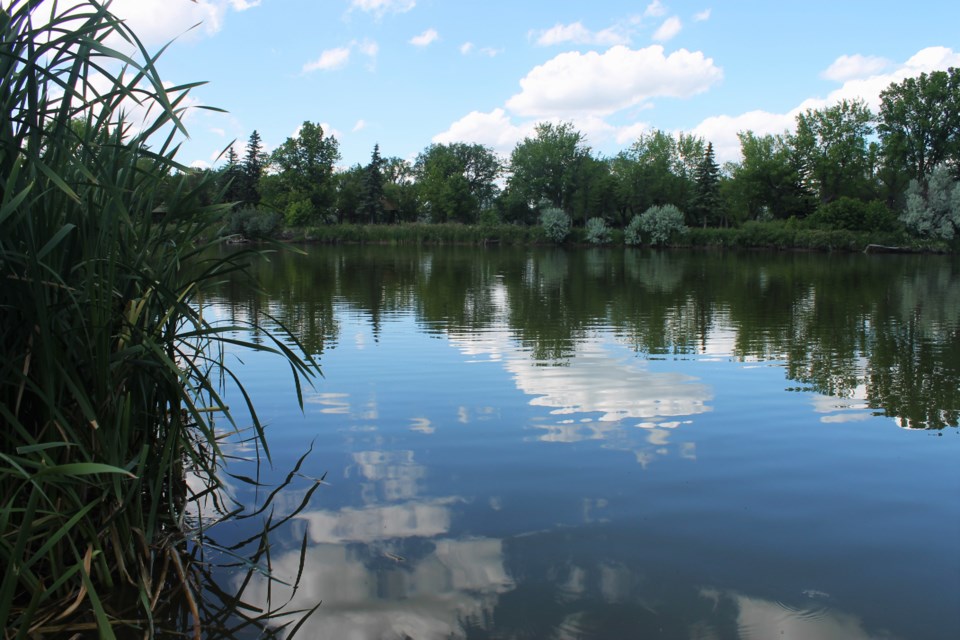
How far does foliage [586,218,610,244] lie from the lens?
220 feet

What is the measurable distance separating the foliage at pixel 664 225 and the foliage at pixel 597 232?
15.2 ft

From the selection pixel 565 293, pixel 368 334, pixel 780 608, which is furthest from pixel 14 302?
pixel 565 293

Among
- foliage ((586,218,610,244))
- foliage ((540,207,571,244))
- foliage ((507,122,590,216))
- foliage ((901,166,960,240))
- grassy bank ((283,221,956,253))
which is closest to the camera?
foliage ((901,166,960,240))

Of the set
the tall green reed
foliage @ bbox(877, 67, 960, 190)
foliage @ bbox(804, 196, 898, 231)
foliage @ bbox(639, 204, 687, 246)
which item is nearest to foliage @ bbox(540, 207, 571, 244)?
foliage @ bbox(639, 204, 687, 246)

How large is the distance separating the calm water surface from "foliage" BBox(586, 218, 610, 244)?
54.6 m

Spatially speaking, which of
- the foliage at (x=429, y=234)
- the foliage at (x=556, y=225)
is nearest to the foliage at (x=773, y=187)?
the foliage at (x=556, y=225)

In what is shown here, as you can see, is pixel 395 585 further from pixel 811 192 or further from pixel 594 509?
pixel 811 192

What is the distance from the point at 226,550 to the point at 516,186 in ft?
256

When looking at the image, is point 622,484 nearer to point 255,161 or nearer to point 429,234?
point 429,234

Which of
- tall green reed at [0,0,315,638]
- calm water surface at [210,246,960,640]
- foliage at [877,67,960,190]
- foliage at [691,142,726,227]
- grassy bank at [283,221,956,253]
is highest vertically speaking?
foliage at [877,67,960,190]

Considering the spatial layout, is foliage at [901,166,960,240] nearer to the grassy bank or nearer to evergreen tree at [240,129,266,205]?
the grassy bank

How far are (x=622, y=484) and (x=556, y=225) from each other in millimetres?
63609

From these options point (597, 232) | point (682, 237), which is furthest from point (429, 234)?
point (682, 237)

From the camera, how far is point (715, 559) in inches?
174
